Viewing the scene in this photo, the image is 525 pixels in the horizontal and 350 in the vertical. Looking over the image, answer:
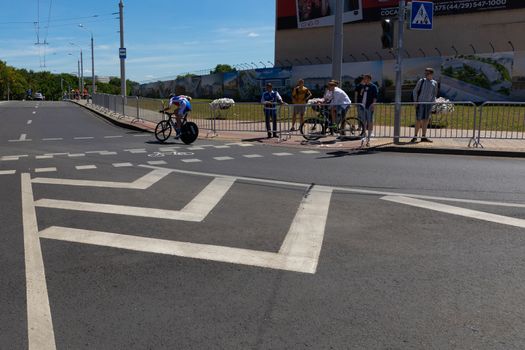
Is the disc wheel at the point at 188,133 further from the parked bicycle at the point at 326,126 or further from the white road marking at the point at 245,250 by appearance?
the white road marking at the point at 245,250

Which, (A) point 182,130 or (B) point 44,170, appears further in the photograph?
(A) point 182,130

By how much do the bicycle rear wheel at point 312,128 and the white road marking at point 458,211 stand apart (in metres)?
7.90

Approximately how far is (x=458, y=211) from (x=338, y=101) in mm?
8440

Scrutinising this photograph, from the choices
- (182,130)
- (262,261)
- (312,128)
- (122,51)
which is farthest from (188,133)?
(122,51)

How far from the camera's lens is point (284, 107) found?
599 inches

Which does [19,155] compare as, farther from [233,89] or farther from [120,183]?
[233,89]

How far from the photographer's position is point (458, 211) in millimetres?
6227

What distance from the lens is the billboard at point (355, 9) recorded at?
44.8 metres

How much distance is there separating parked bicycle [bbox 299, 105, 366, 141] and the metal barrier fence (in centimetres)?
22

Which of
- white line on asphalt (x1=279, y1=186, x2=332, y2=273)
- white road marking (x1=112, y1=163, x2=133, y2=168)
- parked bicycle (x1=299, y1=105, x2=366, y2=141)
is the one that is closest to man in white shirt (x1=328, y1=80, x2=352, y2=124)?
parked bicycle (x1=299, y1=105, x2=366, y2=141)

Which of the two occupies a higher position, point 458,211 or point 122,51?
point 122,51

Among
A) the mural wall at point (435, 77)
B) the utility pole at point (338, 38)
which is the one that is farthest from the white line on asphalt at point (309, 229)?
the mural wall at point (435, 77)

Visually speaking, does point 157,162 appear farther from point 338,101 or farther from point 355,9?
point 355,9

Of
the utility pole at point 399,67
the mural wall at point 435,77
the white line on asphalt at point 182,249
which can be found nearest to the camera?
the white line on asphalt at point 182,249
